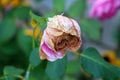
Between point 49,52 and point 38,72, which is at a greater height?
point 49,52

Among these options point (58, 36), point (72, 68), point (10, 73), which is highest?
point (58, 36)

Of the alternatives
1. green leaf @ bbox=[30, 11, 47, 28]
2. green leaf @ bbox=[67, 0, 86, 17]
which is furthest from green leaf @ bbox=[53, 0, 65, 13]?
green leaf @ bbox=[30, 11, 47, 28]

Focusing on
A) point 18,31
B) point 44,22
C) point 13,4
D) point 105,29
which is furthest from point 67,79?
point 44,22

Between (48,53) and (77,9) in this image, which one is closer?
(48,53)

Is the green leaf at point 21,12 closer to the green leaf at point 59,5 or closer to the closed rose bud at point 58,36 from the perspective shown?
the green leaf at point 59,5

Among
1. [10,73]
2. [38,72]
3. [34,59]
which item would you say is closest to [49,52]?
[34,59]

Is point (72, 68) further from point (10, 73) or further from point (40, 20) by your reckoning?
point (40, 20)

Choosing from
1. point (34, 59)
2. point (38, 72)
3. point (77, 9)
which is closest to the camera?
point (34, 59)
